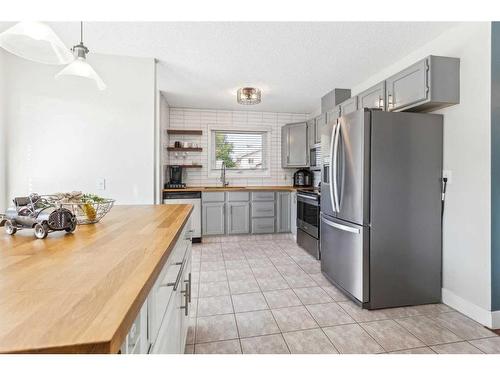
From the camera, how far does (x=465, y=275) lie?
7.08 ft

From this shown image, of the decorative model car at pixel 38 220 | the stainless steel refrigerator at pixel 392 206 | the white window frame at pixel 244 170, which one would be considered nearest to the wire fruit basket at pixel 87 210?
the decorative model car at pixel 38 220

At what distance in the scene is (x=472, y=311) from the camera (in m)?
2.09

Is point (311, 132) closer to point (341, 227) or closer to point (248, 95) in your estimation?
point (248, 95)

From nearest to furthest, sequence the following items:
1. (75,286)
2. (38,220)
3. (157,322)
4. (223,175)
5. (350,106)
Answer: (75,286)
(157,322)
(38,220)
(350,106)
(223,175)

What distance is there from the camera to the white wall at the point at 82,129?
269 cm

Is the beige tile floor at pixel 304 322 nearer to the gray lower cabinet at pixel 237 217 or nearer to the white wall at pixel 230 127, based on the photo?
the gray lower cabinet at pixel 237 217

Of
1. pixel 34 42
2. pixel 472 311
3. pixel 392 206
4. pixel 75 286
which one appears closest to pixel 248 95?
pixel 392 206

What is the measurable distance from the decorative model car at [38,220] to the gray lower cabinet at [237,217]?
355cm

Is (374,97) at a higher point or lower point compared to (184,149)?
higher

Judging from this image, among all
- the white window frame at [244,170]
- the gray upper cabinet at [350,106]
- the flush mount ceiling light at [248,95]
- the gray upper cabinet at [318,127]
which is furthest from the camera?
the white window frame at [244,170]

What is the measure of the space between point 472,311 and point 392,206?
3.30 ft

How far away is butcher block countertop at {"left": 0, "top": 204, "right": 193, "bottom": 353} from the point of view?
0.40m

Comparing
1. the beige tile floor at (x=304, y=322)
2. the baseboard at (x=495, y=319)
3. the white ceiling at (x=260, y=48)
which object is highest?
the white ceiling at (x=260, y=48)

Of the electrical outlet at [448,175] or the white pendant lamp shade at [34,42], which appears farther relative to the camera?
the electrical outlet at [448,175]
